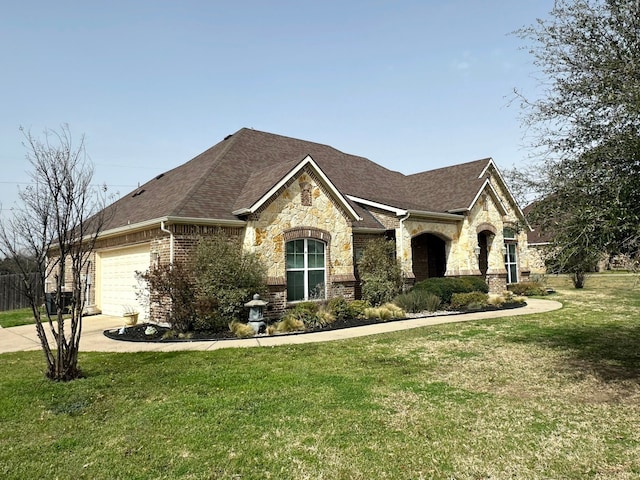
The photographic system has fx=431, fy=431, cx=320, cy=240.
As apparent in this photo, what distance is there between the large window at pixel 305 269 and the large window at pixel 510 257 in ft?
43.3

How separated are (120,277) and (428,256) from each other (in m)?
14.3

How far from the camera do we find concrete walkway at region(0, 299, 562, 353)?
33.8 feet

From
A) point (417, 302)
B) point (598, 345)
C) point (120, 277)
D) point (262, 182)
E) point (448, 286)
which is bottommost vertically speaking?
point (598, 345)

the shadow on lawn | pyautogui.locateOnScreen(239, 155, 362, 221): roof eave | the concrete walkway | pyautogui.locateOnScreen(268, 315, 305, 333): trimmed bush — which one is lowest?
the shadow on lawn

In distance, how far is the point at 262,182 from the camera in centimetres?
1508

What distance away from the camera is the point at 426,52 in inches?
480

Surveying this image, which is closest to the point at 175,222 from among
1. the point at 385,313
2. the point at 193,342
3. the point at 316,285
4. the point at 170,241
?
the point at 170,241

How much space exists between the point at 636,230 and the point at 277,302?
10.3m

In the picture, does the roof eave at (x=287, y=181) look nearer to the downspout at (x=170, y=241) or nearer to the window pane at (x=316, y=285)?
the downspout at (x=170, y=241)

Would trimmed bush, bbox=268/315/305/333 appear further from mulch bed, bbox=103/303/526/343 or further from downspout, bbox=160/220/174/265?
downspout, bbox=160/220/174/265

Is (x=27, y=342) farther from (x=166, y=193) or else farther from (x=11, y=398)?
(x=166, y=193)

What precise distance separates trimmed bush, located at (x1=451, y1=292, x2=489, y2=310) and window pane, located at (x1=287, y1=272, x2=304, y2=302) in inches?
257

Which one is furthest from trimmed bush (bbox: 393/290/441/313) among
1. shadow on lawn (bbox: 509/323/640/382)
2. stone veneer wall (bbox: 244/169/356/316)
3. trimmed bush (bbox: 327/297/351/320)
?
shadow on lawn (bbox: 509/323/640/382)

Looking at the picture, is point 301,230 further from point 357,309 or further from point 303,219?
point 357,309
